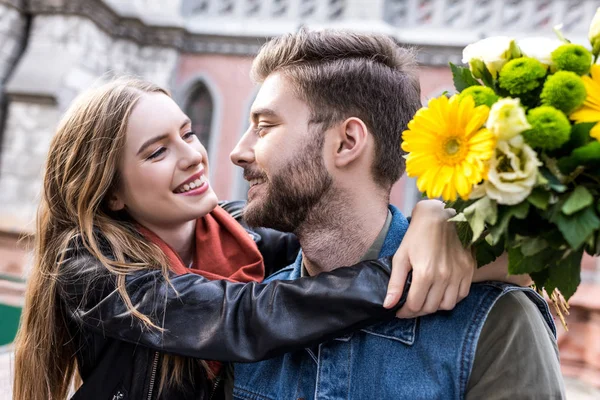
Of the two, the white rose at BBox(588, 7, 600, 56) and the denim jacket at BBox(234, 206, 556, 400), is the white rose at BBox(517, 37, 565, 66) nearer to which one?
the white rose at BBox(588, 7, 600, 56)

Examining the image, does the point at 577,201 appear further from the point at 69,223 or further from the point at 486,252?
the point at 69,223

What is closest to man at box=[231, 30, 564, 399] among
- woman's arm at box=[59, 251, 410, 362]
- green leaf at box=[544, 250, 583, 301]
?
woman's arm at box=[59, 251, 410, 362]

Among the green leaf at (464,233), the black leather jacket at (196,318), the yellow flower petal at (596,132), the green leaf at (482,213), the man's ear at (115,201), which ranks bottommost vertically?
the black leather jacket at (196,318)

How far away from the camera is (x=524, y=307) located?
146 centimetres

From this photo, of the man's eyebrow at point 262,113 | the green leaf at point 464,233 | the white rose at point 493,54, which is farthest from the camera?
the man's eyebrow at point 262,113

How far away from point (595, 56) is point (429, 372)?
873 mm

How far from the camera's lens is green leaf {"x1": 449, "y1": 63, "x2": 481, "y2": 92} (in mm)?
1373

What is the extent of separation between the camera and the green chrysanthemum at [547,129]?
1094 mm

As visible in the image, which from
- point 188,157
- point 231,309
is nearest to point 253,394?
point 231,309

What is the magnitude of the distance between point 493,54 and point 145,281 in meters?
1.25

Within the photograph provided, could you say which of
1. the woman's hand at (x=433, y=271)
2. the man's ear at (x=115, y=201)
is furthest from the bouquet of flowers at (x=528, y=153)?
the man's ear at (x=115, y=201)

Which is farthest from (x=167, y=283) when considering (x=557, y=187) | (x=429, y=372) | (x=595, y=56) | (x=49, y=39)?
(x=49, y=39)

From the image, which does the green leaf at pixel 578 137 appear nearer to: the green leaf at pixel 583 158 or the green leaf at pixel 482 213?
the green leaf at pixel 583 158

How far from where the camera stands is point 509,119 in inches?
43.4
